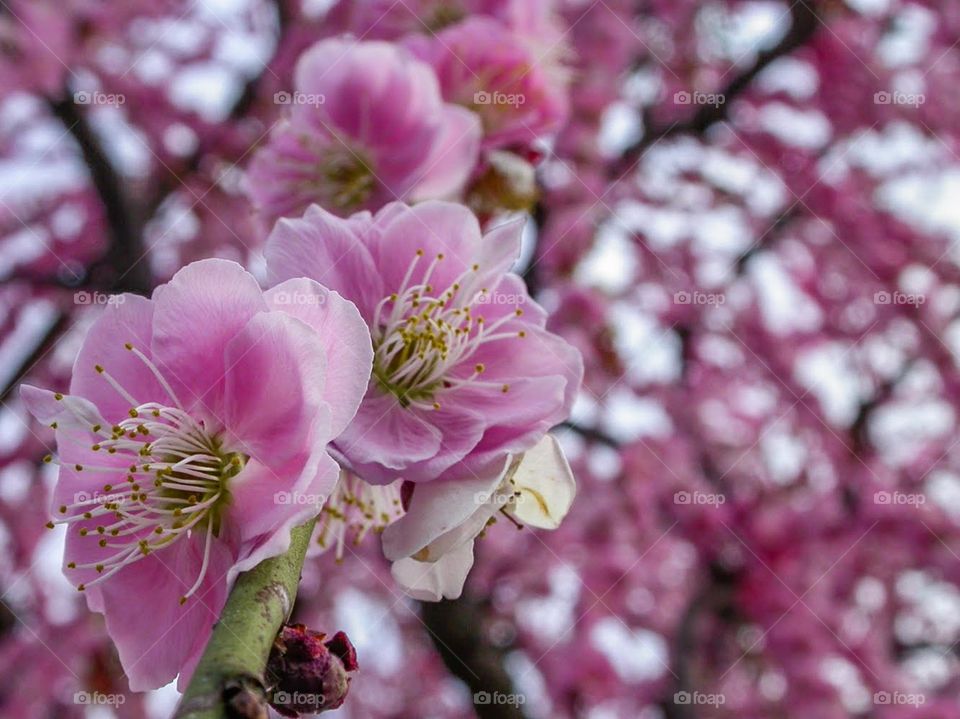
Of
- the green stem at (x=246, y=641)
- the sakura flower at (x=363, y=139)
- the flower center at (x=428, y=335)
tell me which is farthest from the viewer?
the sakura flower at (x=363, y=139)

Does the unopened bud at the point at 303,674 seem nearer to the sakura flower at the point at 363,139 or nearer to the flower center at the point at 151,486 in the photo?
the flower center at the point at 151,486

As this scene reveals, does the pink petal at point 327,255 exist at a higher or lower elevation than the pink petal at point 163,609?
higher

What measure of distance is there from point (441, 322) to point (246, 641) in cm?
42

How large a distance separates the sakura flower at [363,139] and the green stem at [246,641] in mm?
717

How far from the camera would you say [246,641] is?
0.53 metres

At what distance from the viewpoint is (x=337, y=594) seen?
4.01 meters

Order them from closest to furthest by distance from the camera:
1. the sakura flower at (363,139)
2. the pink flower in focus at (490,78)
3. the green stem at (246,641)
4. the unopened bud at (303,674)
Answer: the green stem at (246,641) < the unopened bud at (303,674) < the sakura flower at (363,139) < the pink flower in focus at (490,78)

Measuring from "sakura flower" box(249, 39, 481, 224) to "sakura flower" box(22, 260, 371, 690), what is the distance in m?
0.58

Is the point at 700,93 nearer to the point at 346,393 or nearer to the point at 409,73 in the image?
the point at 409,73

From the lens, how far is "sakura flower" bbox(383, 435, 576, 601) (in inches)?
29.1

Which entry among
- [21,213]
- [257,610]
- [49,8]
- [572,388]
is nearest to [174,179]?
[49,8]

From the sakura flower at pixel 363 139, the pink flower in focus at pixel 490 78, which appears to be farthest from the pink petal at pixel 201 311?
the pink flower in focus at pixel 490 78

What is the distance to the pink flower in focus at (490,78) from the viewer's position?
4.60 ft

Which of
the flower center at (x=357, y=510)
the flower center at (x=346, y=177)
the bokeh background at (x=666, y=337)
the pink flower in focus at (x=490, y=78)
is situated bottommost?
the bokeh background at (x=666, y=337)
